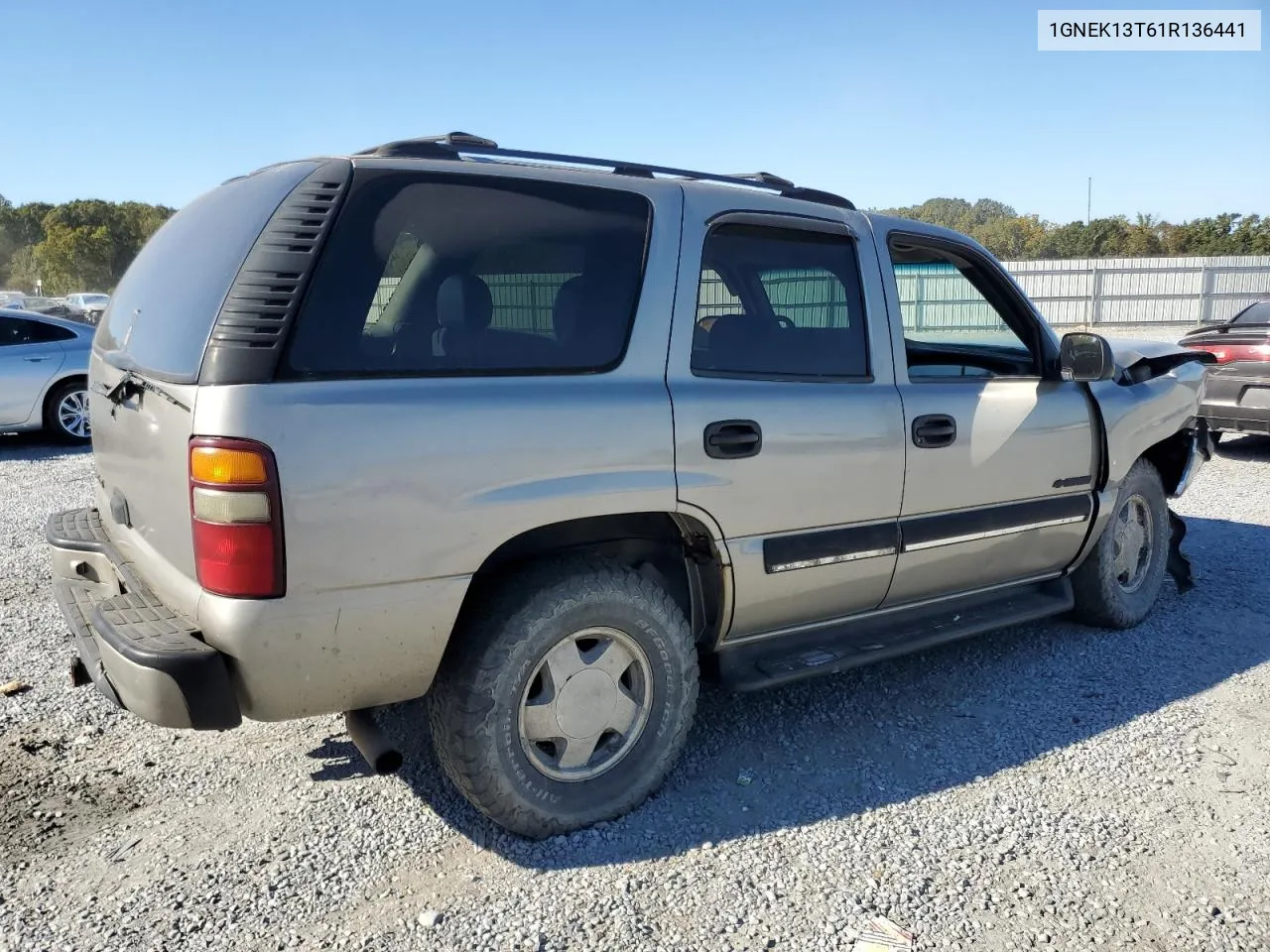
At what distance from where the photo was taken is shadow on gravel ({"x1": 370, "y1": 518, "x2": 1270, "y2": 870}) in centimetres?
300

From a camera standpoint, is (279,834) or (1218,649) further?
(1218,649)

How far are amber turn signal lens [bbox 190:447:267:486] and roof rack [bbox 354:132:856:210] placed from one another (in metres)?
0.98

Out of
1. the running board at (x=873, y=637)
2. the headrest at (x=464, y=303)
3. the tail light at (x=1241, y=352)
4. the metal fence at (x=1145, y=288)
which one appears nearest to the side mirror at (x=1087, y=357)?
the running board at (x=873, y=637)

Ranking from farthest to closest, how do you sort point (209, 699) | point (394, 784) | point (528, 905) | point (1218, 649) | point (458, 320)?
1. point (1218, 649)
2. point (394, 784)
3. point (458, 320)
4. point (528, 905)
5. point (209, 699)

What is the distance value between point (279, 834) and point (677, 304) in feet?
6.63

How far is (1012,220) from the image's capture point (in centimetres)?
8062

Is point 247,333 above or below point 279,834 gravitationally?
above

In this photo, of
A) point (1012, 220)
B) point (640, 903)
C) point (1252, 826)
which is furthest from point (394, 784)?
point (1012, 220)

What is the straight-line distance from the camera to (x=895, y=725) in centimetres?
367

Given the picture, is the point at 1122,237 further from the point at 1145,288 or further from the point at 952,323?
the point at 952,323

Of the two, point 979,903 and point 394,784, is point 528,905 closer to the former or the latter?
point 394,784

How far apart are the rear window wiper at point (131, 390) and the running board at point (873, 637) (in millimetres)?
1885

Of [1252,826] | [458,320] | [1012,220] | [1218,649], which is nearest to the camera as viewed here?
[458,320]

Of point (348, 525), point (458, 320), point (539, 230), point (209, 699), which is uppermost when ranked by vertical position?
point (539, 230)
